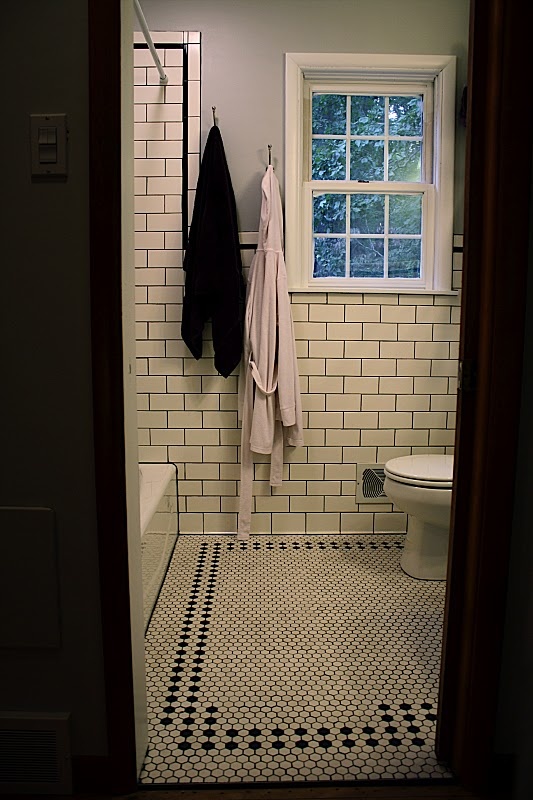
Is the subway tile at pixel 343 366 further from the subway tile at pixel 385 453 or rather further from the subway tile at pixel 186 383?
the subway tile at pixel 186 383

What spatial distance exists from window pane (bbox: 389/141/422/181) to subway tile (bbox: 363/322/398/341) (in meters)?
0.75

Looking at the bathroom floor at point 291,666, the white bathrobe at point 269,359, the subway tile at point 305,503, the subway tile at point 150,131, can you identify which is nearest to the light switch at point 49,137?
the bathroom floor at point 291,666

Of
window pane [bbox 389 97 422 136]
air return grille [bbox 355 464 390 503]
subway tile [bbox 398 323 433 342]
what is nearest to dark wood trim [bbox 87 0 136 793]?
air return grille [bbox 355 464 390 503]

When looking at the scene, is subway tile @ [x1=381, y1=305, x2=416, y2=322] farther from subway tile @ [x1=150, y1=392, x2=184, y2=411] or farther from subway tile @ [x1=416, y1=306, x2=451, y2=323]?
subway tile @ [x1=150, y1=392, x2=184, y2=411]

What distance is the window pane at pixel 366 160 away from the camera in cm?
317

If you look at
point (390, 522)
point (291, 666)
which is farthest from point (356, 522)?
point (291, 666)

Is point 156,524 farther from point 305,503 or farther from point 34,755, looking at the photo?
point 34,755

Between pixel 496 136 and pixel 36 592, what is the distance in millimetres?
1437

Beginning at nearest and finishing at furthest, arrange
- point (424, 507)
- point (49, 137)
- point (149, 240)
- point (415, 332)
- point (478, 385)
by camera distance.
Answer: point (49, 137) → point (478, 385) → point (424, 507) → point (149, 240) → point (415, 332)

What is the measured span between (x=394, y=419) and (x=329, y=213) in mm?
1098

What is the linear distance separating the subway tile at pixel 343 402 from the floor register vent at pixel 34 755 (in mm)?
2024

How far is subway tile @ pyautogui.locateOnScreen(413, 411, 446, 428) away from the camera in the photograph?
3213 millimetres

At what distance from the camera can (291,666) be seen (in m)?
2.05

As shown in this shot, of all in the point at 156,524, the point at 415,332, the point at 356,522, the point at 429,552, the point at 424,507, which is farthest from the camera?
the point at 356,522
